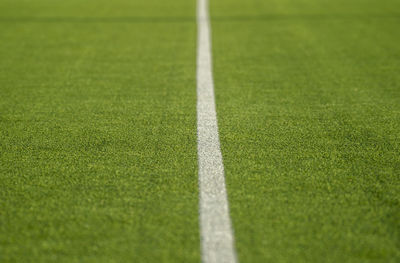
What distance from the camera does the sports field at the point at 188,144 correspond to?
177 cm

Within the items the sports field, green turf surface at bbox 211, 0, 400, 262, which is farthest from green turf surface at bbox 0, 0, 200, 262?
green turf surface at bbox 211, 0, 400, 262

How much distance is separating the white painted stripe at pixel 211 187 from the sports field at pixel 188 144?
27mm

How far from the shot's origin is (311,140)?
258 centimetres

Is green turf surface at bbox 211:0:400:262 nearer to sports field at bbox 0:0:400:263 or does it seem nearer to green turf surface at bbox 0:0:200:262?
sports field at bbox 0:0:400:263

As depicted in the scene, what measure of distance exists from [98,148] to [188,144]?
565 mm

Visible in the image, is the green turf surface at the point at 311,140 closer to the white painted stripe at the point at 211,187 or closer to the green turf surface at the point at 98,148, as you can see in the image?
the white painted stripe at the point at 211,187

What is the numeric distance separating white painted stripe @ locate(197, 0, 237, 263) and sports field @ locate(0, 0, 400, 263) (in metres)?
0.03

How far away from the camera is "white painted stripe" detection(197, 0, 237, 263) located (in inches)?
67.8

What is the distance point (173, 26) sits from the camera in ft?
18.0

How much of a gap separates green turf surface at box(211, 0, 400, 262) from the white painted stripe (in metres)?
0.05

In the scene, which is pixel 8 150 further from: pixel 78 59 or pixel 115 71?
pixel 78 59

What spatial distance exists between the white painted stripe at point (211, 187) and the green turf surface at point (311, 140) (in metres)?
0.05

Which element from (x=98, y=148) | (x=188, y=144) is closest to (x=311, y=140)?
(x=188, y=144)

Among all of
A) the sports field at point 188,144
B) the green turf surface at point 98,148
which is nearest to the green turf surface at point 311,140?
the sports field at point 188,144
